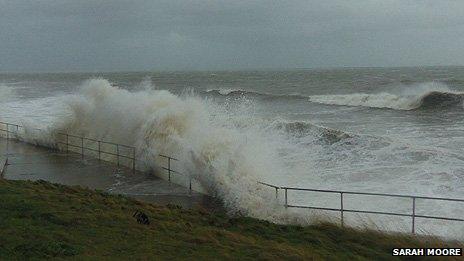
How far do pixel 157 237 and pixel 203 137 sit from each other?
8.67 meters

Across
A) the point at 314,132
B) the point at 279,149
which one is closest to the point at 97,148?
the point at 279,149

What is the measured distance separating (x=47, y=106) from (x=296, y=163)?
2799 centimetres

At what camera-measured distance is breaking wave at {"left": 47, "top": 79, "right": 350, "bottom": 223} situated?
12.0 m

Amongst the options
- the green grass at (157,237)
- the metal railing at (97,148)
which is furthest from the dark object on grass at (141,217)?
the metal railing at (97,148)

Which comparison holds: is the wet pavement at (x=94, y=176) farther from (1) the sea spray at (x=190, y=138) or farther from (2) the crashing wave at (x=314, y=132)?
(2) the crashing wave at (x=314, y=132)

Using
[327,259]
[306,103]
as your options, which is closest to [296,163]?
[327,259]

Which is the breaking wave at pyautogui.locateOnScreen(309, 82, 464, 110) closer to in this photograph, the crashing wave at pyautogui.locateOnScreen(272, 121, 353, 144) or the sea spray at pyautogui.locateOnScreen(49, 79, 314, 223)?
the crashing wave at pyautogui.locateOnScreen(272, 121, 353, 144)

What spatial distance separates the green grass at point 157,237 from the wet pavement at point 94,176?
2667mm

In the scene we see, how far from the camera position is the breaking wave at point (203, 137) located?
12.0 m

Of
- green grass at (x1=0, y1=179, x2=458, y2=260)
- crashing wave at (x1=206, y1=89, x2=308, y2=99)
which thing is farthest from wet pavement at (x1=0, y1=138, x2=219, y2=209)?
crashing wave at (x1=206, y1=89, x2=308, y2=99)

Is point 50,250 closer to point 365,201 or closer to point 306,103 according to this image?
point 365,201

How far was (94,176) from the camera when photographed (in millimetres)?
14836

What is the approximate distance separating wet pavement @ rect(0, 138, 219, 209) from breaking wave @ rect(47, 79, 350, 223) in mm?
825

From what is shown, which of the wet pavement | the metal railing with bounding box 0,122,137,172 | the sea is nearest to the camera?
the sea
